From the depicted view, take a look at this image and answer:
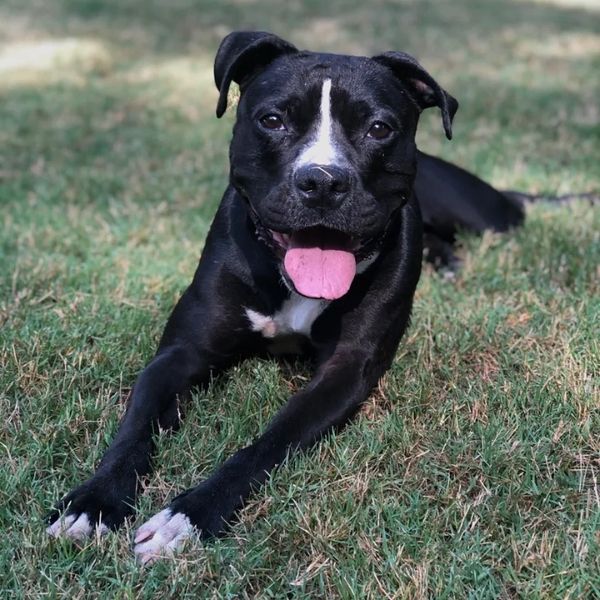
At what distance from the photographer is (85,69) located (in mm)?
10250

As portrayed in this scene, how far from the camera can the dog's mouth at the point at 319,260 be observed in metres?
3.28

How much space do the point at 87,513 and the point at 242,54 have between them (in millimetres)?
1723

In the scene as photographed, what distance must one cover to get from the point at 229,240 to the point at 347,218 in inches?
26.5

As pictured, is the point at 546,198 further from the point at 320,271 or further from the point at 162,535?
the point at 162,535

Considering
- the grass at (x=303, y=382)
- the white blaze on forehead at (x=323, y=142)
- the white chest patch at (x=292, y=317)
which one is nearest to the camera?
the grass at (x=303, y=382)

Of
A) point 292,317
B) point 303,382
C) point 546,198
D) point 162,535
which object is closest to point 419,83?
point 292,317

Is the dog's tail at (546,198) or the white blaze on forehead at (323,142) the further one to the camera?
the dog's tail at (546,198)

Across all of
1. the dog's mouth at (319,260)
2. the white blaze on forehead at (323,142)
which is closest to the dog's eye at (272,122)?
the white blaze on forehead at (323,142)

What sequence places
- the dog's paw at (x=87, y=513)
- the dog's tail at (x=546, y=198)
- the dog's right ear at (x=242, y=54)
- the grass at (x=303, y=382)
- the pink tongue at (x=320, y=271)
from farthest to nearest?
the dog's tail at (x=546, y=198)
the dog's right ear at (x=242, y=54)
the pink tongue at (x=320, y=271)
the dog's paw at (x=87, y=513)
the grass at (x=303, y=382)

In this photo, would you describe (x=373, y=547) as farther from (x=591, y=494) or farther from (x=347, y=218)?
(x=347, y=218)

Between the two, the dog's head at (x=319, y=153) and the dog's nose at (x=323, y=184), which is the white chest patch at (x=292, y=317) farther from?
the dog's nose at (x=323, y=184)

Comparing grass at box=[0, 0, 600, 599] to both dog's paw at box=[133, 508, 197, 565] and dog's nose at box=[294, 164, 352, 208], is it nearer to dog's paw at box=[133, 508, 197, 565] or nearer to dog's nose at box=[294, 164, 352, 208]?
dog's paw at box=[133, 508, 197, 565]

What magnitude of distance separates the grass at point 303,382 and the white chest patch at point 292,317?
0.19 meters

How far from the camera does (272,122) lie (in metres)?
3.33
